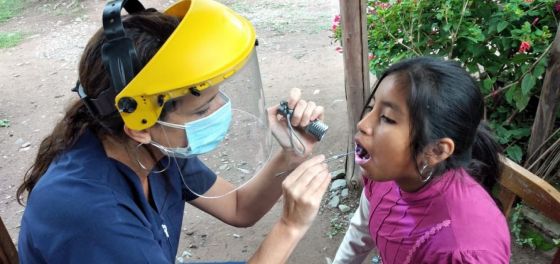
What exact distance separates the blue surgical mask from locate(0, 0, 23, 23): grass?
31.4ft

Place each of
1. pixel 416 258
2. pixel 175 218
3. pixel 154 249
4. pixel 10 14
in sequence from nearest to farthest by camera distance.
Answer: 1. pixel 154 249
2. pixel 416 258
3. pixel 175 218
4. pixel 10 14

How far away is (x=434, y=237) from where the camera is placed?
142 centimetres

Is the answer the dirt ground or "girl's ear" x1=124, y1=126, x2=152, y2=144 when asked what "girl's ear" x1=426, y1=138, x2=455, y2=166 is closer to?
"girl's ear" x1=124, y1=126, x2=152, y2=144

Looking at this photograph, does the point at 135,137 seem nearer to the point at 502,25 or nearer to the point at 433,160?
the point at 433,160

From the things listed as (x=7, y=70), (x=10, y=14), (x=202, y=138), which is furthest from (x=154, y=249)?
(x=10, y=14)

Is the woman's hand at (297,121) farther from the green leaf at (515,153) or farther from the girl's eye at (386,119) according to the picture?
the green leaf at (515,153)

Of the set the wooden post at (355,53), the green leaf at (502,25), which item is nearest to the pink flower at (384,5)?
the wooden post at (355,53)

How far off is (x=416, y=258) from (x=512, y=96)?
4.48 feet

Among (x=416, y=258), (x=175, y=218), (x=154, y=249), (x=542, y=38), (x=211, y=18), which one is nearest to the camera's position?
(x=211, y=18)

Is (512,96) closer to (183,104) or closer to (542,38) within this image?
(542,38)

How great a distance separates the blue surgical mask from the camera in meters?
1.36

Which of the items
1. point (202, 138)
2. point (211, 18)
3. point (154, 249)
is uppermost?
point (211, 18)

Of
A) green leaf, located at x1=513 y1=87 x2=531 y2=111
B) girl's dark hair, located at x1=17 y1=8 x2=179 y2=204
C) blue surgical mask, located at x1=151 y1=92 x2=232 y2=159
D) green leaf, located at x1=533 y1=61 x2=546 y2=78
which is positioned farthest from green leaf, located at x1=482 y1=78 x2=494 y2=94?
girl's dark hair, located at x1=17 y1=8 x2=179 y2=204

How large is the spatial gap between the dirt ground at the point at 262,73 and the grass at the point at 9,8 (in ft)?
0.79
